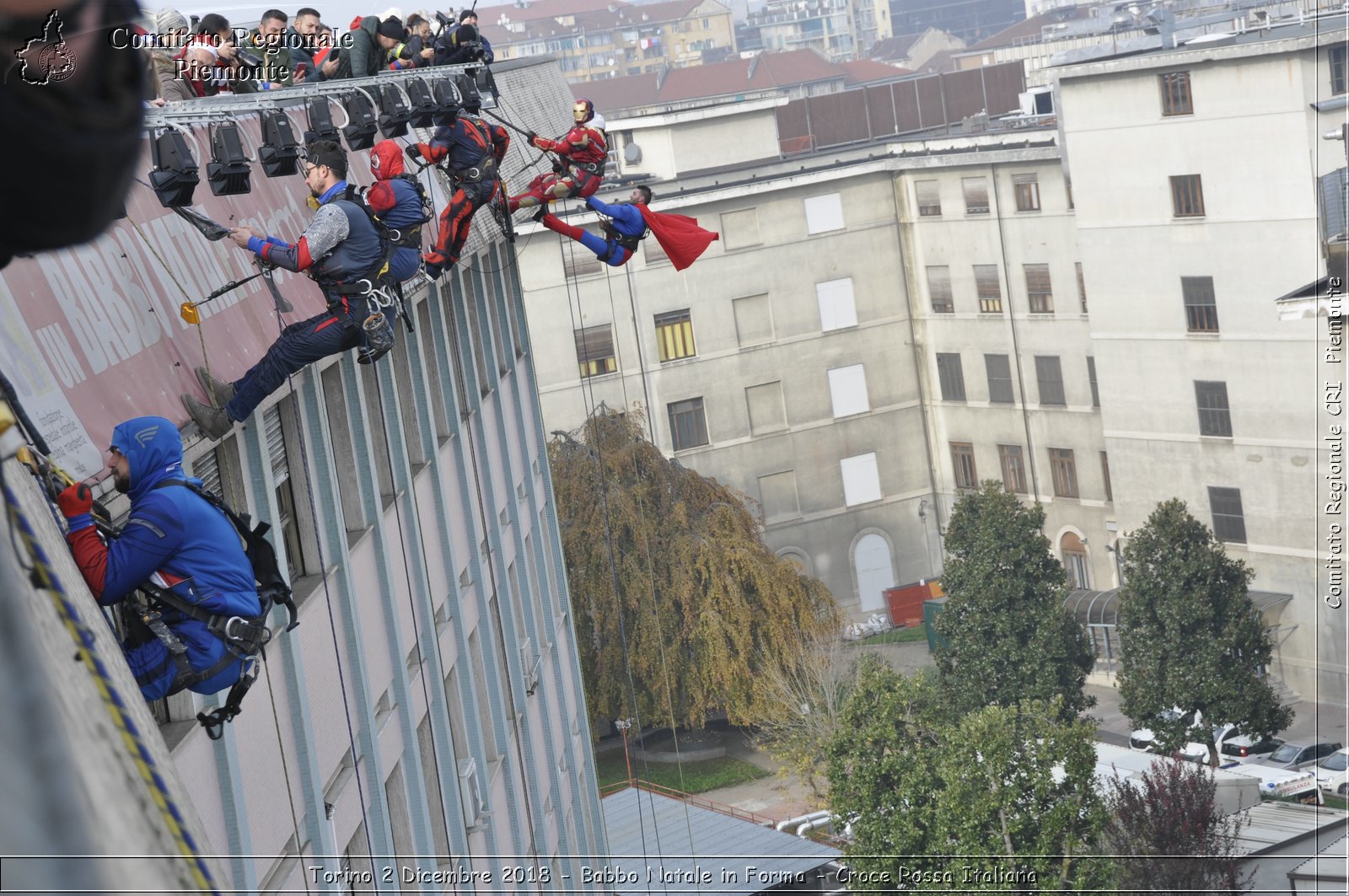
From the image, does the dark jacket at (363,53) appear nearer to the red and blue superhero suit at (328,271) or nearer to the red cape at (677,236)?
the red cape at (677,236)

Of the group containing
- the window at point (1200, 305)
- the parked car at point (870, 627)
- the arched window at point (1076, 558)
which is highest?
the window at point (1200, 305)

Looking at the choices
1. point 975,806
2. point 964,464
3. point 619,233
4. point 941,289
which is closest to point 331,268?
point 619,233

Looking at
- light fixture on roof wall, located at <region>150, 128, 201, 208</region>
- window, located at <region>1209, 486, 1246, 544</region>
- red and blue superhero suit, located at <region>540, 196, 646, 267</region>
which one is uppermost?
light fixture on roof wall, located at <region>150, 128, 201, 208</region>

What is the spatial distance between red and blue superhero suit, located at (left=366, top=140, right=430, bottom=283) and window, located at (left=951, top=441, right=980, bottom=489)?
119ft

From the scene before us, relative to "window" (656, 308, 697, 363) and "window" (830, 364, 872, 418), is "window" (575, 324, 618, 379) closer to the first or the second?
"window" (656, 308, 697, 363)

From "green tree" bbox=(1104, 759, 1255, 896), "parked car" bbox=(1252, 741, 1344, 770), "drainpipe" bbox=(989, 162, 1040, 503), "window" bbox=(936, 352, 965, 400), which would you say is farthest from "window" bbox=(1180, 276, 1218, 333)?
"green tree" bbox=(1104, 759, 1255, 896)

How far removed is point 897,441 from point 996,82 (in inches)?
781

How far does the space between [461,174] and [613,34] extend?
11098 cm

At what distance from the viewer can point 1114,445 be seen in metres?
38.9

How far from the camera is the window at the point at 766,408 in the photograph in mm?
42312

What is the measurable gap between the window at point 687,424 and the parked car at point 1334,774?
61.5ft

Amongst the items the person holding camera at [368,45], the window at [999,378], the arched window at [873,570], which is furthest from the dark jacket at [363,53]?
the arched window at [873,570]

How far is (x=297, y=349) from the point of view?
729 cm

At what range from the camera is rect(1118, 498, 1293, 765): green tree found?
2841 cm
